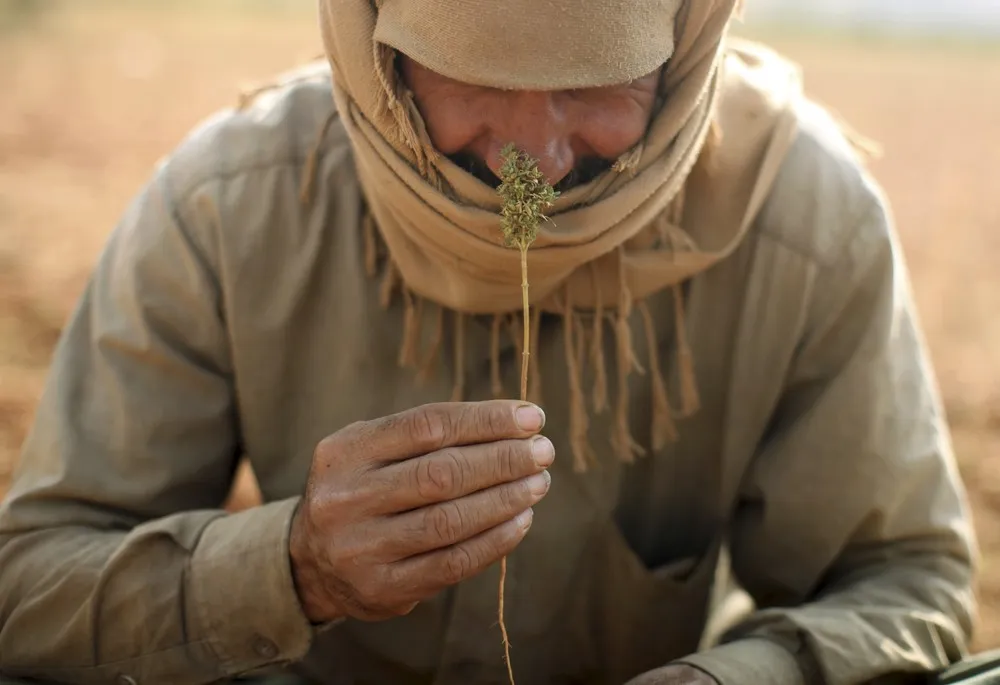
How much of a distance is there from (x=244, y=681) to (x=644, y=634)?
87cm

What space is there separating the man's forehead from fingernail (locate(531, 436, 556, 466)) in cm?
54

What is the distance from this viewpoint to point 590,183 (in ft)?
6.26

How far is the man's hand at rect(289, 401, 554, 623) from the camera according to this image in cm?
171

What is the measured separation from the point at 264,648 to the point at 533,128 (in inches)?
41.2

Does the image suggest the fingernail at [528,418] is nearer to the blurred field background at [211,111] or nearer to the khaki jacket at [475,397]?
the khaki jacket at [475,397]

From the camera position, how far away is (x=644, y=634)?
246cm

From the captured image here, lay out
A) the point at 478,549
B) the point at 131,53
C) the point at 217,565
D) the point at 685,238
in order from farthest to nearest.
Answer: the point at 131,53 < the point at 685,238 < the point at 217,565 < the point at 478,549

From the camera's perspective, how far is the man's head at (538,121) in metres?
1.84

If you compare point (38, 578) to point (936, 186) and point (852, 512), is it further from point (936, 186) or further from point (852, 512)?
point (936, 186)

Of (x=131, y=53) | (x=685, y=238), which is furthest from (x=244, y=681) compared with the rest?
(x=131, y=53)

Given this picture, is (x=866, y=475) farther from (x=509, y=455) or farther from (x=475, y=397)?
(x=509, y=455)

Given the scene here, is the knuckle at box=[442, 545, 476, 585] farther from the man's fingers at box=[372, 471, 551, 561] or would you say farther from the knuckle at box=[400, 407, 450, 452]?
the knuckle at box=[400, 407, 450, 452]

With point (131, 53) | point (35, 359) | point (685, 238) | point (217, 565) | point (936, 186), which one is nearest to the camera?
point (217, 565)

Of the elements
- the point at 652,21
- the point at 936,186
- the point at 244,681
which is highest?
the point at 652,21
